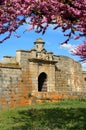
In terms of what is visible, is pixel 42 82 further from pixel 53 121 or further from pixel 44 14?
pixel 44 14

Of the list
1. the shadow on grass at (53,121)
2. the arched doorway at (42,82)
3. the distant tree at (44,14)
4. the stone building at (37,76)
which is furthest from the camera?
the arched doorway at (42,82)

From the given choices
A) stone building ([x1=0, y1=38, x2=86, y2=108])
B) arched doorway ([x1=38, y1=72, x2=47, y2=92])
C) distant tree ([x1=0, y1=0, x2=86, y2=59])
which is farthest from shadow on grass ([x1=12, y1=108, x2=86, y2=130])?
arched doorway ([x1=38, y1=72, x2=47, y2=92])

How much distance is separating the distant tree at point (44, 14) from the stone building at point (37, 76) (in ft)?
58.4

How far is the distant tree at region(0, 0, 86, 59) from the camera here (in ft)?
22.6

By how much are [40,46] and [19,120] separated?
47.7 ft

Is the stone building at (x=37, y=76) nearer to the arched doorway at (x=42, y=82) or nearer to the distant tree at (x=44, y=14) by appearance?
the arched doorway at (x=42, y=82)

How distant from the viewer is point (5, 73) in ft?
84.0

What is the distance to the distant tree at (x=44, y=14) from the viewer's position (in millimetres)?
6891

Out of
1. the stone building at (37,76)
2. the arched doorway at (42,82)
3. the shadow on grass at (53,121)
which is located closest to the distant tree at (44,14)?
the shadow on grass at (53,121)

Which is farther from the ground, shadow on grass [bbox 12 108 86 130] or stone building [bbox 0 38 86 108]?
stone building [bbox 0 38 86 108]

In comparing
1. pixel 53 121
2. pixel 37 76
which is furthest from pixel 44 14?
pixel 37 76

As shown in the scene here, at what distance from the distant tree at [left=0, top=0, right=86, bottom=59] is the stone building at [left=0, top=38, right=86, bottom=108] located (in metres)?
17.8

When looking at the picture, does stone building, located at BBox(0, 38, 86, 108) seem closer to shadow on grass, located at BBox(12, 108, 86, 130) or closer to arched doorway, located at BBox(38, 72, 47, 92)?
arched doorway, located at BBox(38, 72, 47, 92)

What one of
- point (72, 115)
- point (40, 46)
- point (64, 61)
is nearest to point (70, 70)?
Answer: point (64, 61)
